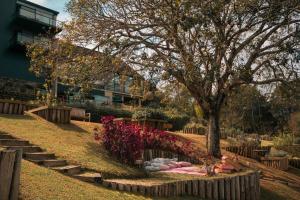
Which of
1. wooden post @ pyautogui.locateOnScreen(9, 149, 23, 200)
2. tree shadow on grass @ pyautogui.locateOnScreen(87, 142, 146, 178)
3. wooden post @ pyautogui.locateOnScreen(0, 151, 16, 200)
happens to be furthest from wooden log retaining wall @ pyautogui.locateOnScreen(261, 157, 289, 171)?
wooden post @ pyautogui.locateOnScreen(0, 151, 16, 200)

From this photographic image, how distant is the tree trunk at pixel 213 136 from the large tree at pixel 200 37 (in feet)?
0.15

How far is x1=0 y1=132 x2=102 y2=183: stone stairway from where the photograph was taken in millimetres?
11297

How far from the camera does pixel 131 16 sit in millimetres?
19781

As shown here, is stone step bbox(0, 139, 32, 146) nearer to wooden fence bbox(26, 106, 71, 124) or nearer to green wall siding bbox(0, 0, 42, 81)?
wooden fence bbox(26, 106, 71, 124)

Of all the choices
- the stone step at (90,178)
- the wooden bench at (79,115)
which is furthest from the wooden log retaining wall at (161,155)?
the wooden bench at (79,115)

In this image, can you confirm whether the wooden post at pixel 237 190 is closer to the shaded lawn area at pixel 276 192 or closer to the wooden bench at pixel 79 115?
the shaded lawn area at pixel 276 192

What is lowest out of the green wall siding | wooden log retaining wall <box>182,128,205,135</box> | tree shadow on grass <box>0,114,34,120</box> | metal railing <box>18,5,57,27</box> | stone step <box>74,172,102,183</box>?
stone step <box>74,172,102,183</box>

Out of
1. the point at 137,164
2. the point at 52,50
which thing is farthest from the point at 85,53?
the point at 137,164

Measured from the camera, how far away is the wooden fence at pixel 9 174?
7.57 meters

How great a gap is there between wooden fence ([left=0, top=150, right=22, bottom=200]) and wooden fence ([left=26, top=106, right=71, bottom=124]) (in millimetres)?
11176

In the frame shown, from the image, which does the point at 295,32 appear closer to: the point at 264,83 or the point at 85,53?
the point at 264,83

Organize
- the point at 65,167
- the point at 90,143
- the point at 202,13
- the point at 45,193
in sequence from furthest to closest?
the point at 202,13 < the point at 90,143 < the point at 65,167 < the point at 45,193

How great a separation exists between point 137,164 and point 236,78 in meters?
6.92

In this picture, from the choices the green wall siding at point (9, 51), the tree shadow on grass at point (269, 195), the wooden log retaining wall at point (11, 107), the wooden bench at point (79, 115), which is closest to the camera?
the tree shadow on grass at point (269, 195)
